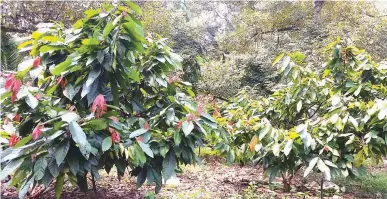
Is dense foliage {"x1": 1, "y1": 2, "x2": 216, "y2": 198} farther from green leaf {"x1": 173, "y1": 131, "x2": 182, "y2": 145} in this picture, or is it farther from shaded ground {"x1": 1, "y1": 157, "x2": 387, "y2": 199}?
shaded ground {"x1": 1, "y1": 157, "x2": 387, "y2": 199}

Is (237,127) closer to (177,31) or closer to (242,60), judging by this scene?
(242,60)

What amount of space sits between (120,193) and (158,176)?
139cm

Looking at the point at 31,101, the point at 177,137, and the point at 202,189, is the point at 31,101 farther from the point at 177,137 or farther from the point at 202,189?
the point at 202,189

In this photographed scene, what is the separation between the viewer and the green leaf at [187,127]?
1.70 metres

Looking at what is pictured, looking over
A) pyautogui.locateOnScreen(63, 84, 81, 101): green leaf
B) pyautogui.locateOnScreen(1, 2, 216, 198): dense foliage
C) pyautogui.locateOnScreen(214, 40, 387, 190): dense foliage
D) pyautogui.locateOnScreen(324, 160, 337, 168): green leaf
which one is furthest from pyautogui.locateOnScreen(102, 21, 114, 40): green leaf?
pyautogui.locateOnScreen(324, 160, 337, 168): green leaf

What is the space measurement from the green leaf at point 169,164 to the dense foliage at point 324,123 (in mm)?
703

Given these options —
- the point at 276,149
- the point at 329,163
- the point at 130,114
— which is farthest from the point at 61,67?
the point at 329,163

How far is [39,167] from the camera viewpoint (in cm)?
146

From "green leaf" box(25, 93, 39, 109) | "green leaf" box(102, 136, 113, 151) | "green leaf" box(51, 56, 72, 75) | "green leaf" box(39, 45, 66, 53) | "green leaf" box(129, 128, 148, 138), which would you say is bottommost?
"green leaf" box(102, 136, 113, 151)

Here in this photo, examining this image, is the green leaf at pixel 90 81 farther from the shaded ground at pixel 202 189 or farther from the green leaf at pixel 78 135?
the shaded ground at pixel 202 189

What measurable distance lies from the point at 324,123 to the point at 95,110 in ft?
5.88

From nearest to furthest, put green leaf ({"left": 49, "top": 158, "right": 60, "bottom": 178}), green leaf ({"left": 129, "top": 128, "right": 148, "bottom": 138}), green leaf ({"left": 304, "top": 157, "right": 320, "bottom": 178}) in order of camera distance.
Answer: green leaf ({"left": 49, "top": 158, "right": 60, "bottom": 178}) → green leaf ({"left": 129, "top": 128, "right": 148, "bottom": 138}) → green leaf ({"left": 304, "top": 157, "right": 320, "bottom": 178})

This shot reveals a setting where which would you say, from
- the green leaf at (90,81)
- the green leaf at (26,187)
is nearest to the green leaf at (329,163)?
the green leaf at (90,81)

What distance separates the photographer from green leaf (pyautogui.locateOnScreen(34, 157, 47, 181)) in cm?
145
